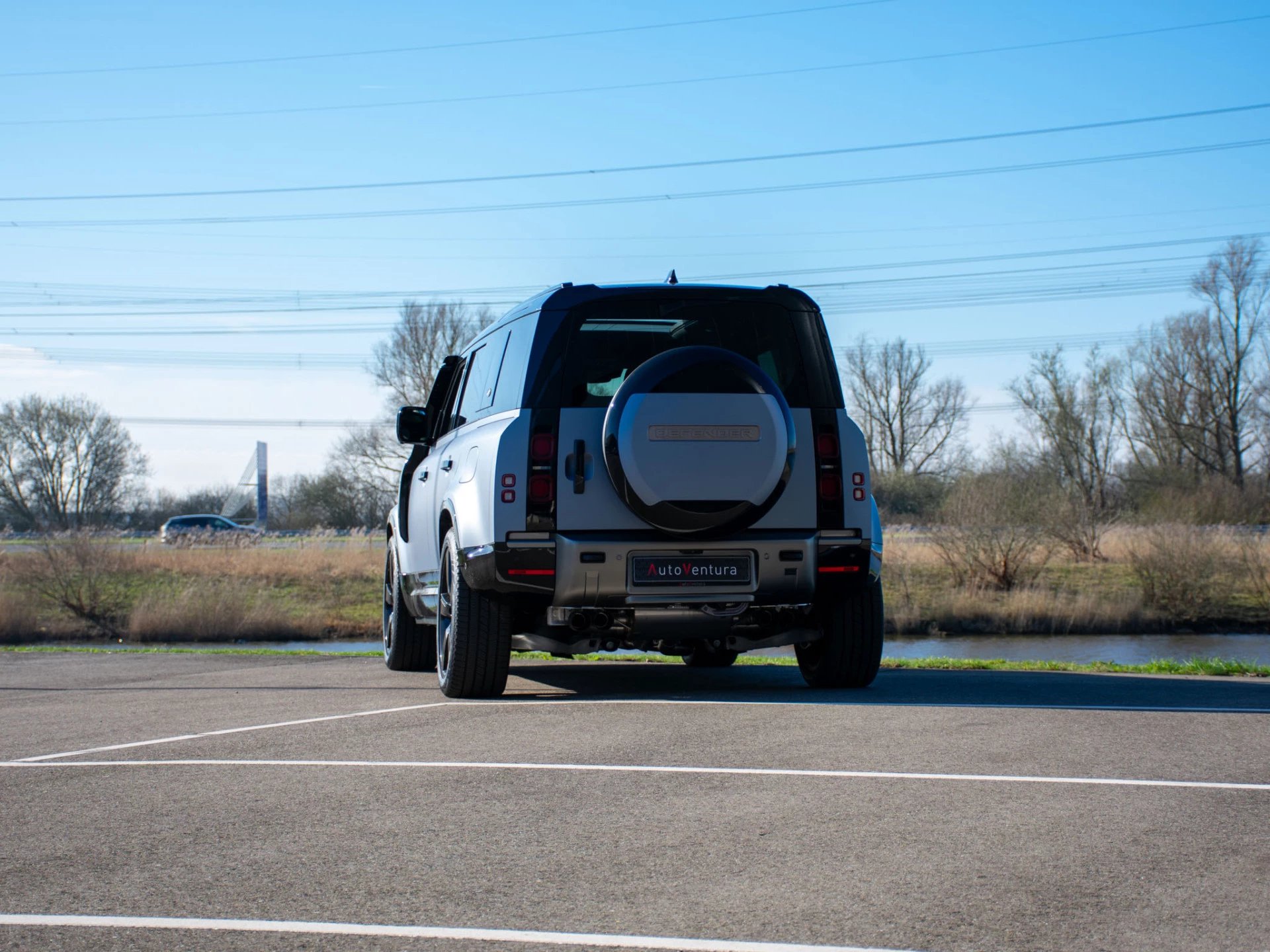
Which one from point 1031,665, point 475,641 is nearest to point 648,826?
point 475,641

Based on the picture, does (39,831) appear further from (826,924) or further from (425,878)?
(826,924)

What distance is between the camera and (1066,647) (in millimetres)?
21484

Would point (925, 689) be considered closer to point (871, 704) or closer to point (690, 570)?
point (871, 704)

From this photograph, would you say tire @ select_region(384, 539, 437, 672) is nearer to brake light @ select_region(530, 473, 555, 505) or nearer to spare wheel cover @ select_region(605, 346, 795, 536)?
brake light @ select_region(530, 473, 555, 505)

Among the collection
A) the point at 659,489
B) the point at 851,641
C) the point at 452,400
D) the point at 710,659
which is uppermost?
the point at 452,400

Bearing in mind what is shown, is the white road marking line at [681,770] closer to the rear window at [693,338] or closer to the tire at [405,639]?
the rear window at [693,338]

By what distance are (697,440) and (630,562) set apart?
83 centimetres

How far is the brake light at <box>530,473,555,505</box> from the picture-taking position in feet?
24.9

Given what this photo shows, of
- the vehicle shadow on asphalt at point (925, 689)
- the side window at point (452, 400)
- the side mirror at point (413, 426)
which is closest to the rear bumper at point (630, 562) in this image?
the vehicle shadow on asphalt at point (925, 689)

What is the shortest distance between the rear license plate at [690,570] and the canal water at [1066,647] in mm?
11867

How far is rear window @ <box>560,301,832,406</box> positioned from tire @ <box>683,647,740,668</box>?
341 centimetres

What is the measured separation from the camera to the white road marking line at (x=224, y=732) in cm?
630

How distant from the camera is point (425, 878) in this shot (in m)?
3.82

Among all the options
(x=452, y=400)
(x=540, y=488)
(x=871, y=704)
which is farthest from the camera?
(x=452, y=400)
